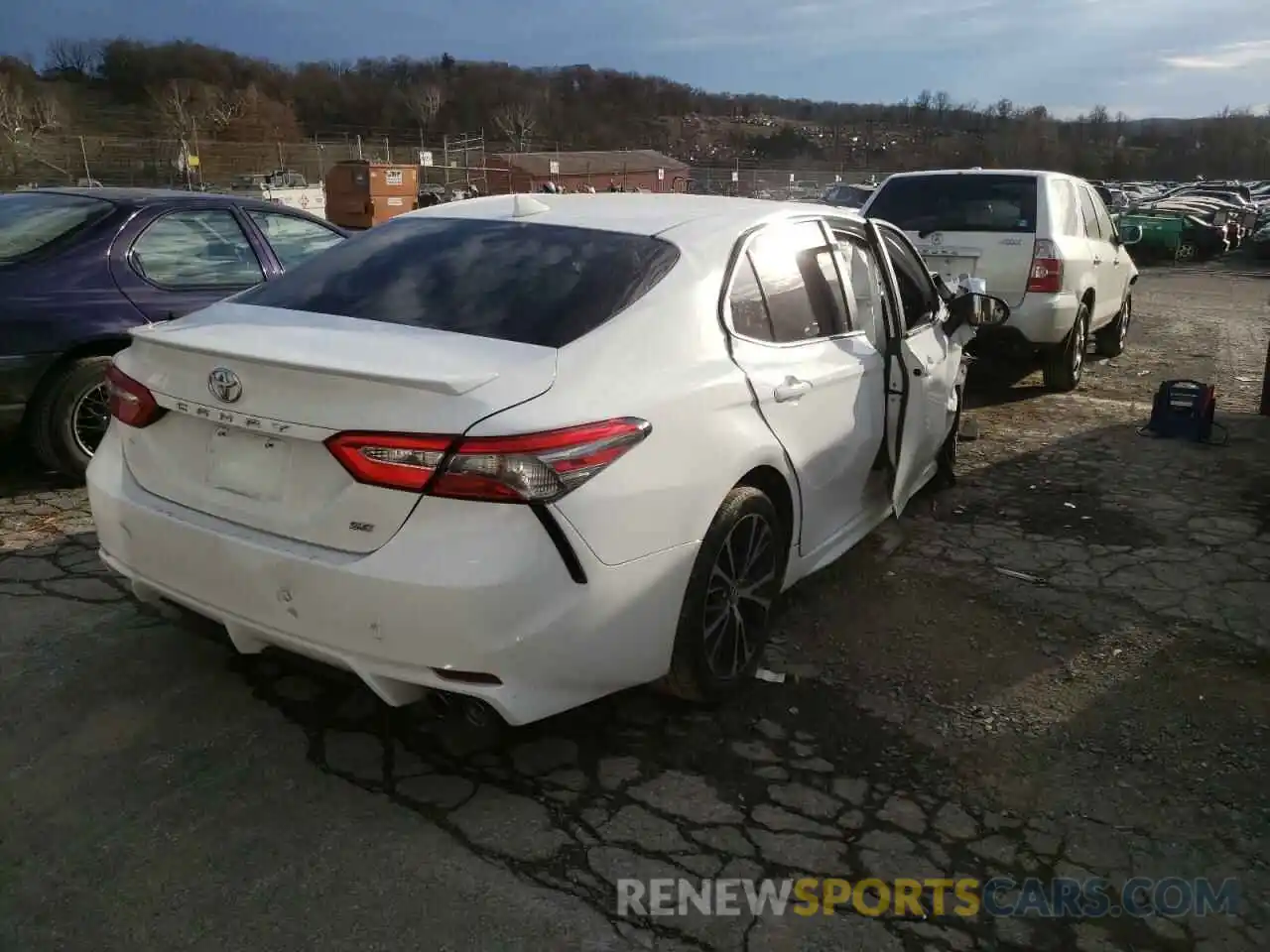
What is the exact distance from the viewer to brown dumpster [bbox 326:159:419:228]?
85.4 ft

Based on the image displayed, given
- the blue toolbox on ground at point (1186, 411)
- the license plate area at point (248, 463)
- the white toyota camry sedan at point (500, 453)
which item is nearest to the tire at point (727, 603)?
the white toyota camry sedan at point (500, 453)

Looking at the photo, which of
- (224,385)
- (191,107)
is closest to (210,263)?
(224,385)

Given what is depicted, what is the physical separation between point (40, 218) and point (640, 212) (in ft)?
11.9

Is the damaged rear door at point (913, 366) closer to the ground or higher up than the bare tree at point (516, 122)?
closer to the ground

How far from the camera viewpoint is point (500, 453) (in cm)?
241

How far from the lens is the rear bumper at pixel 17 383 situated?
479 cm

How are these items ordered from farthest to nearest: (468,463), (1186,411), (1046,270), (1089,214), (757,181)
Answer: (757,181) < (1089,214) < (1046,270) < (1186,411) < (468,463)

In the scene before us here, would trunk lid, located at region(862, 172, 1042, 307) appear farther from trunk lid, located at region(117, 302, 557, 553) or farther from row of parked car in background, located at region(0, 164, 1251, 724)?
trunk lid, located at region(117, 302, 557, 553)

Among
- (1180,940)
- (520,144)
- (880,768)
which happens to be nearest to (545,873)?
(880,768)

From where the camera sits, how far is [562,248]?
3305mm

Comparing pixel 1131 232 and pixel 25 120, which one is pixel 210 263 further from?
pixel 25 120

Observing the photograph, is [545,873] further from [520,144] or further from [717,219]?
[520,144]

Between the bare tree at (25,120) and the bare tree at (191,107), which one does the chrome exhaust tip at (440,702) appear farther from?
the bare tree at (191,107)

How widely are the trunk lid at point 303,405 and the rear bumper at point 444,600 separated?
0.08 meters
